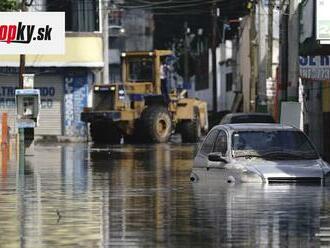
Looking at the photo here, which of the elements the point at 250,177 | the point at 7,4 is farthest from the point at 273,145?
the point at 7,4

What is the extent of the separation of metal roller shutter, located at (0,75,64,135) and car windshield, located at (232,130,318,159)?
36.7 meters

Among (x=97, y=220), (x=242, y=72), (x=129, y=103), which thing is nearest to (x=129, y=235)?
(x=97, y=220)

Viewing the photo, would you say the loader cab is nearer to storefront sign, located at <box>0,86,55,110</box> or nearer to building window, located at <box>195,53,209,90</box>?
storefront sign, located at <box>0,86,55,110</box>

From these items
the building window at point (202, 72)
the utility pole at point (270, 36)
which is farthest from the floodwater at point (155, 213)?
the building window at point (202, 72)

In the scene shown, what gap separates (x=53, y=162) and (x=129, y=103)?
15.4 m

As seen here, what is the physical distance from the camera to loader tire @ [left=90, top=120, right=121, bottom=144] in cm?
4600

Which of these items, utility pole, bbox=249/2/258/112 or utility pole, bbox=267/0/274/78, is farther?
utility pole, bbox=249/2/258/112

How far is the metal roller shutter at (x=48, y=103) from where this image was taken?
53.7 metres

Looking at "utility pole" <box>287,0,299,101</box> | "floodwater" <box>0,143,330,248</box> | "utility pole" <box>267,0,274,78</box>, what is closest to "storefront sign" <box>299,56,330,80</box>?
"utility pole" <box>287,0,299,101</box>

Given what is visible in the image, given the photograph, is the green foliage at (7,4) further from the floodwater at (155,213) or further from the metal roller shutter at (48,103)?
the metal roller shutter at (48,103)

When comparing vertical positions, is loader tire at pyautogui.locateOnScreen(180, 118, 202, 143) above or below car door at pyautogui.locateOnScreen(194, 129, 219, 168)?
below

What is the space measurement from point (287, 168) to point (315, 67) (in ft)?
40.3

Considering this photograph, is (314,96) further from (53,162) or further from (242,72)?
(242,72)

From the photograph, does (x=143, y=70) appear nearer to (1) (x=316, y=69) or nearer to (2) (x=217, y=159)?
(1) (x=316, y=69)
